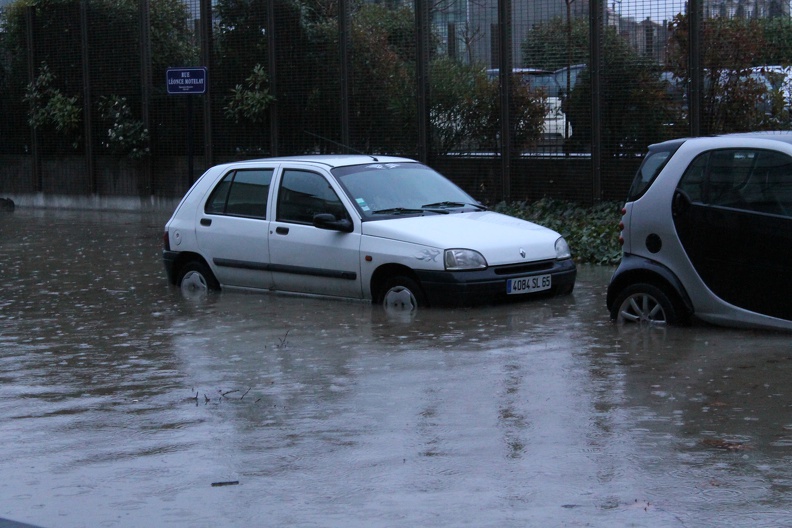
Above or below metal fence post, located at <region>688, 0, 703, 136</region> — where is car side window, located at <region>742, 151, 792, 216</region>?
below

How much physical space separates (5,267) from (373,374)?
29.5 feet

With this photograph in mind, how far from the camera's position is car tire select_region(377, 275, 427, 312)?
1077 centimetres

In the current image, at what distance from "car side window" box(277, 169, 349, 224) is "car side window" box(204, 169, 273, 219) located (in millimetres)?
234

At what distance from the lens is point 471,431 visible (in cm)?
656

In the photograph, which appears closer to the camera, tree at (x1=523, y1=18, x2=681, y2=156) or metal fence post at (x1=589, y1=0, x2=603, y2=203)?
tree at (x1=523, y1=18, x2=681, y2=156)

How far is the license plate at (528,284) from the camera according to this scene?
1079cm

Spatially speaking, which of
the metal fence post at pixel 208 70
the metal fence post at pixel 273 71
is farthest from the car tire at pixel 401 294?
the metal fence post at pixel 208 70

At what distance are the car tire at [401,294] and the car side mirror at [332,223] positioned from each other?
631mm

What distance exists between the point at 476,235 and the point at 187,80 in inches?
306

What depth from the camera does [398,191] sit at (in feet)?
38.5

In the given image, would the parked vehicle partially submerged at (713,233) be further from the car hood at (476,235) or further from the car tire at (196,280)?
the car tire at (196,280)

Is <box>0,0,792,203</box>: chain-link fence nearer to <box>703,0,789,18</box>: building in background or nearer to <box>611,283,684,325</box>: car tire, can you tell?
<box>703,0,789,18</box>: building in background

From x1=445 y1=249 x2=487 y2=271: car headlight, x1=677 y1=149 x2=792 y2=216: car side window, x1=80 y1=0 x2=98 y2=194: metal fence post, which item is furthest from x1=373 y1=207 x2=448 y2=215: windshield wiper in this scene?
x1=80 y1=0 x2=98 y2=194: metal fence post

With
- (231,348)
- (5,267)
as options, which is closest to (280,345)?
(231,348)
